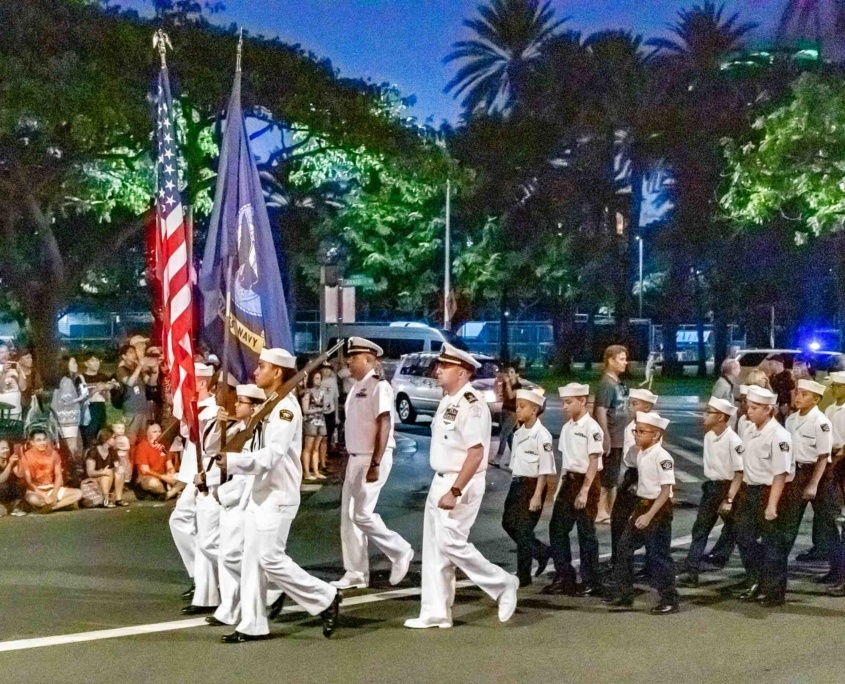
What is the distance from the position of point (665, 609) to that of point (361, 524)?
7.74 feet

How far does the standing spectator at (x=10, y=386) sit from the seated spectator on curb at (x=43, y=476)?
1.11 m

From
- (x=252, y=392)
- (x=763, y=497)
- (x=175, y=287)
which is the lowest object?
(x=763, y=497)

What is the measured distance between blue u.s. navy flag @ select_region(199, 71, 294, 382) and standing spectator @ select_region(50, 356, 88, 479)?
4546mm

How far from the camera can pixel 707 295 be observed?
1992 inches

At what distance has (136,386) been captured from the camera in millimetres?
14891

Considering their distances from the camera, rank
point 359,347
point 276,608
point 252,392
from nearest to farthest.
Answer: point 252,392
point 276,608
point 359,347

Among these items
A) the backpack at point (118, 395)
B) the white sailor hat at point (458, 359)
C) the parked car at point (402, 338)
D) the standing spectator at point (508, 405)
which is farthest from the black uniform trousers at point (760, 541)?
the parked car at point (402, 338)

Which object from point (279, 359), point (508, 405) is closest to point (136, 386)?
point (508, 405)

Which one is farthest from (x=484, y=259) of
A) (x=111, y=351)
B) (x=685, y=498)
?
(x=685, y=498)

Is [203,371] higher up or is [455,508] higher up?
[203,371]

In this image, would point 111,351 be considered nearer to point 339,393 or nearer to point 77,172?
point 77,172

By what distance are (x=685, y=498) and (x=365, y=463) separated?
647 centimetres

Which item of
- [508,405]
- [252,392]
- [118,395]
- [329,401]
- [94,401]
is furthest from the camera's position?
[329,401]

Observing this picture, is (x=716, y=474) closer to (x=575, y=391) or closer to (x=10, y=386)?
(x=575, y=391)
